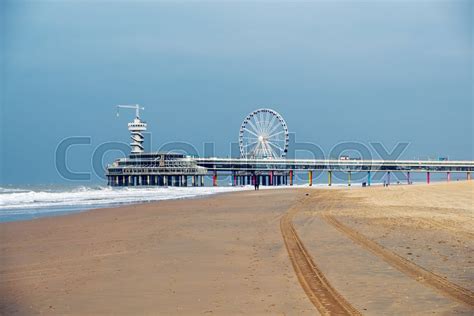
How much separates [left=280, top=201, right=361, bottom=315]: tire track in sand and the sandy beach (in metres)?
0.01

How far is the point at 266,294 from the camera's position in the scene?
6.55 metres

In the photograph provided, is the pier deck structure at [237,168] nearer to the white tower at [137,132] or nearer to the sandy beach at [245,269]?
the white tower at [137,132]

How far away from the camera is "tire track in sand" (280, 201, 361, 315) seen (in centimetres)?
569

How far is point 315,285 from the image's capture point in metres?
6.85

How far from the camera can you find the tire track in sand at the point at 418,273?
→ 619cm

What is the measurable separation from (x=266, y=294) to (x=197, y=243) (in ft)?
16.2

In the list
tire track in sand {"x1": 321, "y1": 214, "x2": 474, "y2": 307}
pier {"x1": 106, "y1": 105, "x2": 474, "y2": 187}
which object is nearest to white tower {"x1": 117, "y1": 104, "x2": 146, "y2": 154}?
pier {"x1": 106, "y1": 105, "x2": 474, "y2": 187}

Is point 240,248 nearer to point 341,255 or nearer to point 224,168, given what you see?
point 341,255

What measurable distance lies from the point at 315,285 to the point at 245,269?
5.31ft

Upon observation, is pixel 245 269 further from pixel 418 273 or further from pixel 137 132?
pixel 137 132

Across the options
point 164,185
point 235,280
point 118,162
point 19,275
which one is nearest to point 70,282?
point 19,275

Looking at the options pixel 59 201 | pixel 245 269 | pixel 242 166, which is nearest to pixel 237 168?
pixel 242 166

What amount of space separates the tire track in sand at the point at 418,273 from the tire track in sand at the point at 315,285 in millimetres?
1117

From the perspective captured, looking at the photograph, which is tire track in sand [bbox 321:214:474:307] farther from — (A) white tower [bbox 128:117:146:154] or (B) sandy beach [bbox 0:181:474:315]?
(A) white tower [bbox 128:117:146:154]
